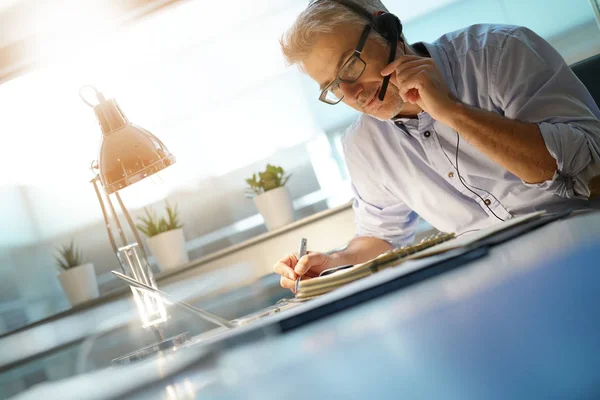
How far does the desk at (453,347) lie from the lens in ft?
0.59

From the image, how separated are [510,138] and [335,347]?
1023mm

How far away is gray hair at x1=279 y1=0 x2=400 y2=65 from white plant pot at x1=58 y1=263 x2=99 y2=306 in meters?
1.80

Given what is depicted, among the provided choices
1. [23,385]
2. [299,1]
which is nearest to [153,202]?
[23,385]

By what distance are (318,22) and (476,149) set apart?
539 millimetres

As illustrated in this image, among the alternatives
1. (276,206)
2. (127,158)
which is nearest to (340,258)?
(127,158)

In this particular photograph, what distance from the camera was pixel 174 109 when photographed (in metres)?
3.00

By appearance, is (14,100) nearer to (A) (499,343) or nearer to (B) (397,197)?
(B) (397,197)

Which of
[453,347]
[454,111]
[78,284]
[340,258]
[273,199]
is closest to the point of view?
[453,347]

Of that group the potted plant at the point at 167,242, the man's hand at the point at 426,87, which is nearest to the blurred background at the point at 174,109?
the potted plant at the point at 167,242

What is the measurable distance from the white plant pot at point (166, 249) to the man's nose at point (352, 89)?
1473 mm

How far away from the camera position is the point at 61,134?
10.2 ft

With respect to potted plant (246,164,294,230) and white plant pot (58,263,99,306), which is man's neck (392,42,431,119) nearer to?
potted plant (246,164,294,230)

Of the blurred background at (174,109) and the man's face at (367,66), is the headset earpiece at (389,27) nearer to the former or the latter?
the man's face at (367,66)

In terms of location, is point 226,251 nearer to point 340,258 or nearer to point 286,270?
point 340,258
